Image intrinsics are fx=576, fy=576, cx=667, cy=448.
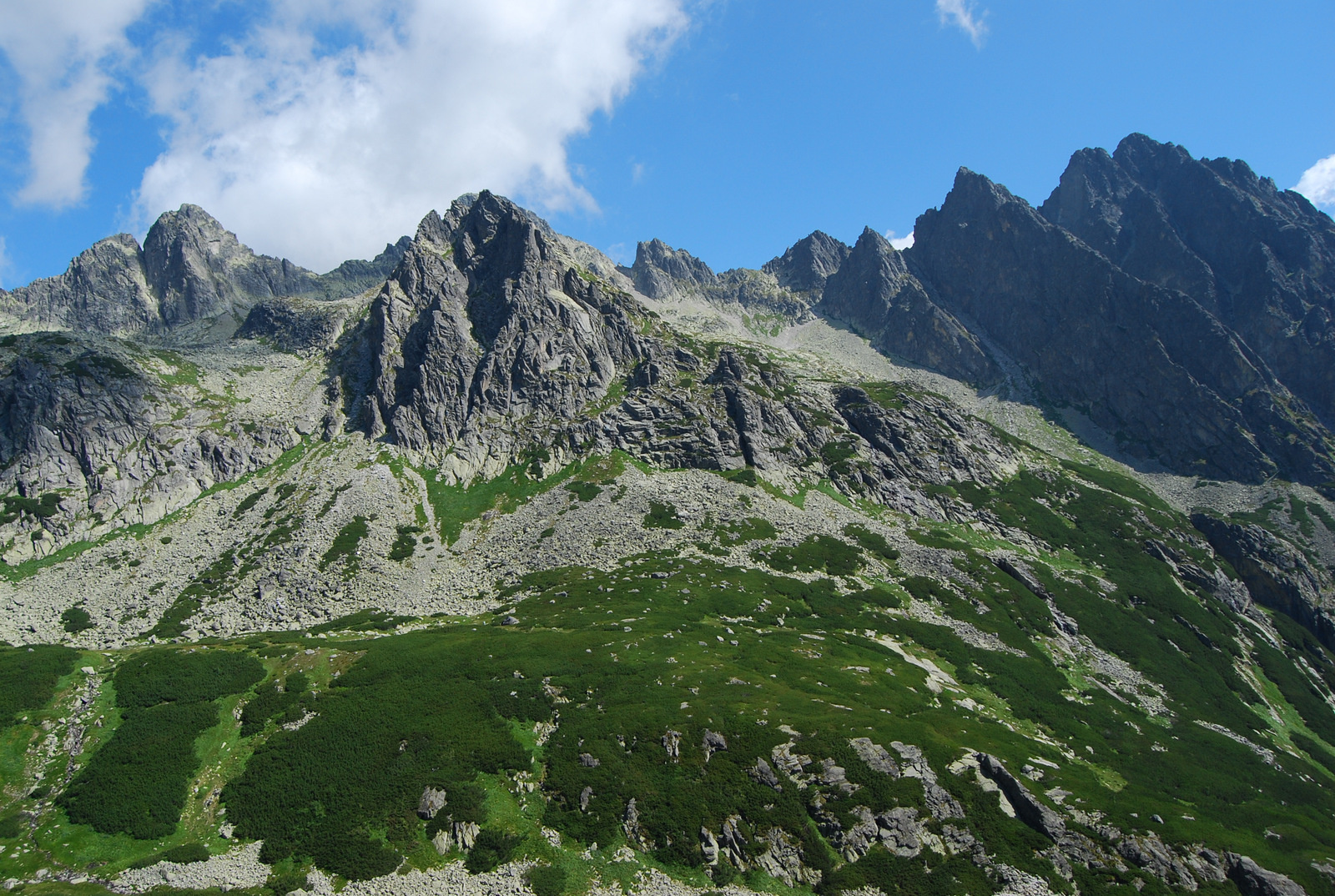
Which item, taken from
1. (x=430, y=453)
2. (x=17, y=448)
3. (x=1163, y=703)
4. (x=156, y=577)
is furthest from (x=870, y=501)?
(x=17, y=448)

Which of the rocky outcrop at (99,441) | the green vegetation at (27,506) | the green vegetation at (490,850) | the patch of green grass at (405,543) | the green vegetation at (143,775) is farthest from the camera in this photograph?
the rocky outcrop at (99,441)

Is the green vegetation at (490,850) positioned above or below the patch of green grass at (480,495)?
below

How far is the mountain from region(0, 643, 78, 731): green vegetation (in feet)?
1.38

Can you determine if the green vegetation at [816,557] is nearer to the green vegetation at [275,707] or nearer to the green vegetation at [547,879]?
the green vegetation at [547,879]

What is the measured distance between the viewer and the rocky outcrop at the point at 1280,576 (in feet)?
361

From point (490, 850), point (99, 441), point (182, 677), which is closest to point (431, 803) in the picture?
point (490, 850)

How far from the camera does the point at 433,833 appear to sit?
37.2 m

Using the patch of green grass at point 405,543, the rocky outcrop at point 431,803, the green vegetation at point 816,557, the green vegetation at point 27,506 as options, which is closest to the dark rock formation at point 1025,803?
the rocky outcrop at point 431,803

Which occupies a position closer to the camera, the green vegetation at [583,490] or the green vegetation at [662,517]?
the green vegetation at [662,517]

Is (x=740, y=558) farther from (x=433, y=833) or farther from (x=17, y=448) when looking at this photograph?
(x=17, y=448)

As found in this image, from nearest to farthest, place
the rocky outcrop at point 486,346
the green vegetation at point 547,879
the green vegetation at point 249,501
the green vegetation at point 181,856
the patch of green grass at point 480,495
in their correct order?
the green vegetation at point 547,879, the green vegetation at point 181,856, the green vegetation at point 249,501, the patch of green grass at point 480,495, the rocky outcrop at point 486,346

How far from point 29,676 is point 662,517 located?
7626 centimetres

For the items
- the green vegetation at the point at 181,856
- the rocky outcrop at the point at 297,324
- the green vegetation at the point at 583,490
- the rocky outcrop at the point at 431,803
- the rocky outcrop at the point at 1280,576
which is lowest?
the rocky outcrop at the point at 1280,576

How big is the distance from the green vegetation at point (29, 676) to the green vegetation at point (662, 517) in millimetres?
70727
